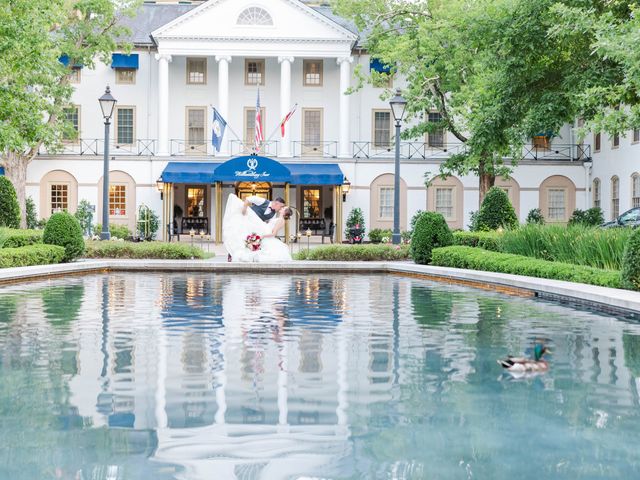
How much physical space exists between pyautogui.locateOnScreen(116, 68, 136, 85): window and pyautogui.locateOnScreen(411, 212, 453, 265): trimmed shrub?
23869mm

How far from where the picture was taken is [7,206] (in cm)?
2833

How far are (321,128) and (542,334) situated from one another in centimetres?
3506

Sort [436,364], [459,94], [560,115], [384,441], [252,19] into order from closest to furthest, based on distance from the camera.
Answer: [384,441], [436,364], [560,115], [459,94], [252,19]

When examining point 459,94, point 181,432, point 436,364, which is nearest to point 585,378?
point 436,364

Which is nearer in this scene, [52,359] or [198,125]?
[52,359]

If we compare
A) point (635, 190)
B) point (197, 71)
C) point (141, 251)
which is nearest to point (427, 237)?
point (141, 251)

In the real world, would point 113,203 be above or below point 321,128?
below

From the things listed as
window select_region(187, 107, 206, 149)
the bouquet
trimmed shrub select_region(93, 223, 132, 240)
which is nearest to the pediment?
window select_region(187, 107, 206, 149)

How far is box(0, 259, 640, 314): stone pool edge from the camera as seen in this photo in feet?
46.5

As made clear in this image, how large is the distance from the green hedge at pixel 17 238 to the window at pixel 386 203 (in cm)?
2121

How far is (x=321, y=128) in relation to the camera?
45.4 m

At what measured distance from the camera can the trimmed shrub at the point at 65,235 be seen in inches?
978

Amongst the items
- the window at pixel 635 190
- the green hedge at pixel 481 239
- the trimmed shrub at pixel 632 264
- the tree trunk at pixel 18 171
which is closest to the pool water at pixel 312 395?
the trimmed shrub at pixel 632 264

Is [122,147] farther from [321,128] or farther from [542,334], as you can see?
[542,334]
